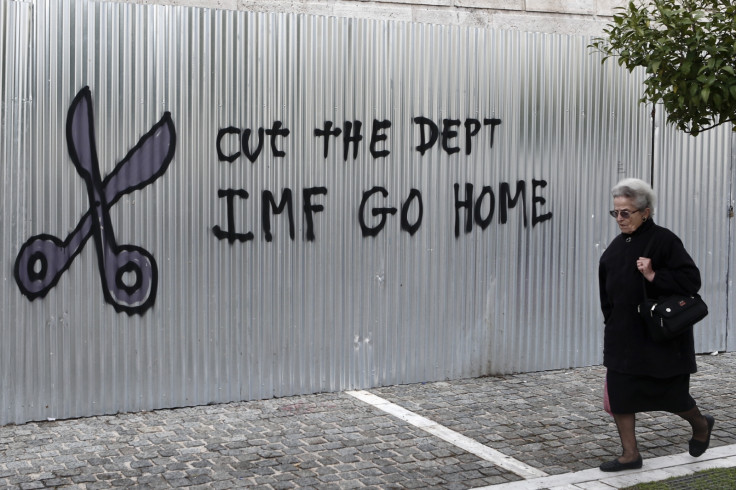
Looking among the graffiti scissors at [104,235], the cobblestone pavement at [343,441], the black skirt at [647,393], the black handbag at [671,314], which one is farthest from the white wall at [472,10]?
the black skirt at [647,393]

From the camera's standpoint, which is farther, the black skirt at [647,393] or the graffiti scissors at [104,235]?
the graffiti scissors at [104,235]

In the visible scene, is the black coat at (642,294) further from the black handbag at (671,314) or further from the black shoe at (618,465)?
the black shoe at (618,465)

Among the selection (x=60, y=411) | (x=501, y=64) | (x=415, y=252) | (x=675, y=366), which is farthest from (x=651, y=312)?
(x=60, y=411)

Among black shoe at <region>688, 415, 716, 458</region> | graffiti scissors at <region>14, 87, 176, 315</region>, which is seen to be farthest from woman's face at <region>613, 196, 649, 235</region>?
graffiti scissors at <region>14, 87, 176, 315</region>

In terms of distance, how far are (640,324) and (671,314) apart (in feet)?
0.86

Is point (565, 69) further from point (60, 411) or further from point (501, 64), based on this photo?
point (60, 411)

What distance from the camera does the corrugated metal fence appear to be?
6.98 m

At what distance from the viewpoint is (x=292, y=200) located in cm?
783

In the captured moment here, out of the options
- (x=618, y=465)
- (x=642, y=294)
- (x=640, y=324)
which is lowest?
(x=618, y=465)

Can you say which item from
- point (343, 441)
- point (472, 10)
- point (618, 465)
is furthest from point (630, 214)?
point (472, 10)

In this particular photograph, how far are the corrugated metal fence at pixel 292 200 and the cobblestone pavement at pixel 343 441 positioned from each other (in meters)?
0.41

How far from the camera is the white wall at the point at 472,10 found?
823 centimetres

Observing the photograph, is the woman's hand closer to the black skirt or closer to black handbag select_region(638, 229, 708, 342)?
black handbag select_region(638, 229, 708, 342)

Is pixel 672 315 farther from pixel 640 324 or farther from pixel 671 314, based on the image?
pixel 640 324
